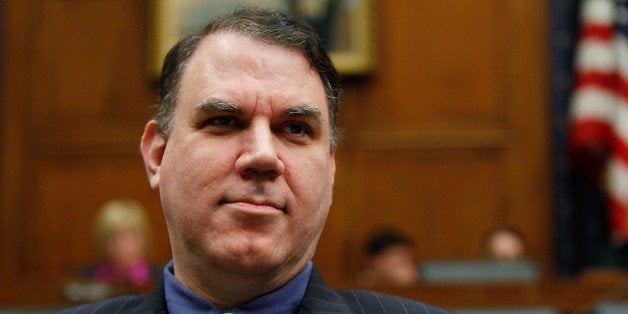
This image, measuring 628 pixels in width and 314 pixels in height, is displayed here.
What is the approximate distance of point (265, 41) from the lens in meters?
1.58

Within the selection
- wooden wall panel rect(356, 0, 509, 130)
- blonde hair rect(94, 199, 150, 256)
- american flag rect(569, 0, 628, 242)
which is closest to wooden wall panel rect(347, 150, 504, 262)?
wooden wall panel rect(356, 0, 509, 130)

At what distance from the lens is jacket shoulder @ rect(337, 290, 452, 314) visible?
159 centimetres

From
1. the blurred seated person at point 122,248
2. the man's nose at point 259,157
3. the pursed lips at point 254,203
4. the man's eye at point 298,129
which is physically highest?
the man's eye at point 298,129

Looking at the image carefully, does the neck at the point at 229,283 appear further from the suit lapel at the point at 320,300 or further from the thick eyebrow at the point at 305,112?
the thick eyebrow at the point at 305,112

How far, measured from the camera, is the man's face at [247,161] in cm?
144

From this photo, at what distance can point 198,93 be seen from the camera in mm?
1557

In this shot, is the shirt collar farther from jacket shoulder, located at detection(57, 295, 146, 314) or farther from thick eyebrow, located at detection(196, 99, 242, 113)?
thick eyebrow, located at detection(196, 99, 242, 113)

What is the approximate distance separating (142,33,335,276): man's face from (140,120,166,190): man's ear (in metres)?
0.05

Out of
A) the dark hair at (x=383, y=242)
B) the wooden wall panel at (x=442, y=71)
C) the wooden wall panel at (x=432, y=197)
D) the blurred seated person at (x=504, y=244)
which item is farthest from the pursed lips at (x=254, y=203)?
the wooden wall panel at (x=442, y=71)

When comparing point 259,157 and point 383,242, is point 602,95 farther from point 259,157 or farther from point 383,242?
point 259,157

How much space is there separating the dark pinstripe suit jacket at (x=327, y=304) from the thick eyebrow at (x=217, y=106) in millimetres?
333

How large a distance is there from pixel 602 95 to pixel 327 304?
4.97 meters

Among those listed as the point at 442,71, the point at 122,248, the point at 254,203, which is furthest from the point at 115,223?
the point at 254,203

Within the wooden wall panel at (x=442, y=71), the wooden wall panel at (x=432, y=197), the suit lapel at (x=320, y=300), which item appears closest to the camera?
the suit lapel at (x=320, y=300)
